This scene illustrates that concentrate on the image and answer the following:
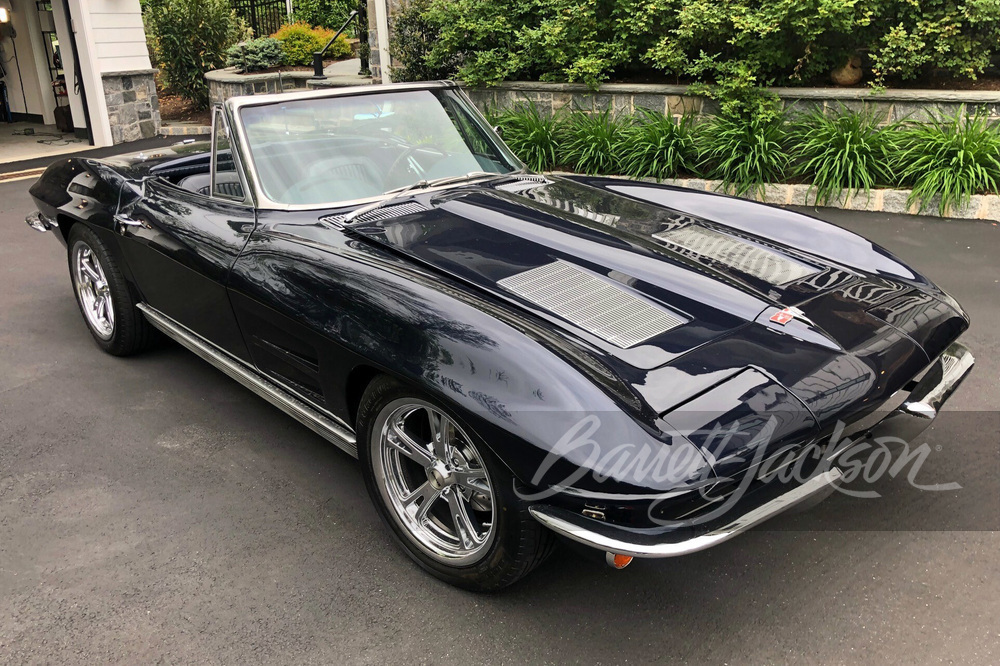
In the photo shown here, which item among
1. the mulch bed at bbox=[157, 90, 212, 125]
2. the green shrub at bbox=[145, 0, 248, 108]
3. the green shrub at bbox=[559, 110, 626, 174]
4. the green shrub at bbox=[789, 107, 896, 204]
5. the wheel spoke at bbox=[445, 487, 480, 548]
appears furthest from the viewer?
the green shrub at bbox=[145, 0, 248, 108]

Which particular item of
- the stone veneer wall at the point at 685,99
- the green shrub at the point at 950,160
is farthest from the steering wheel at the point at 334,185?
the stone veneer wall at the point at 685,99

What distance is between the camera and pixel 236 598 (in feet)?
8.40

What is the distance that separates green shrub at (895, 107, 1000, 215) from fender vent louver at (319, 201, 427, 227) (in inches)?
210

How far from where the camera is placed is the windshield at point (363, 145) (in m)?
3.40

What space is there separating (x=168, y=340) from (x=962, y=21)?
24.8 feet

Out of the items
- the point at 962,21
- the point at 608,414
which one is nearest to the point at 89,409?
the point at 608,414

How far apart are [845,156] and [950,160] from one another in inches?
35.1

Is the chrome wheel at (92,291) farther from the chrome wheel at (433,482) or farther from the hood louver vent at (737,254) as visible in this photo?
the hood louver vent at (737,254)

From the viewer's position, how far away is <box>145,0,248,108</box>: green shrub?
1360cm

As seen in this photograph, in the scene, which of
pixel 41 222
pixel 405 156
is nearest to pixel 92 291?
pixel 41 222

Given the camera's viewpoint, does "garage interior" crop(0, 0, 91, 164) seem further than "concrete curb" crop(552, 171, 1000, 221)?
Yes

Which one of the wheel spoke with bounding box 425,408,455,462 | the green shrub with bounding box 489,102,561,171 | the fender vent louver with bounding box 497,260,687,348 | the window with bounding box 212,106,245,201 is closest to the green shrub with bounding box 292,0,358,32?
the green shrub with bounding box 489,102,561,171

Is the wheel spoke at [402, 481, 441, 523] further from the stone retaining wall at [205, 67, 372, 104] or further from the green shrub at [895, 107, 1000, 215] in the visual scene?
the stone retaining wall at [205, 67, 372, 104]

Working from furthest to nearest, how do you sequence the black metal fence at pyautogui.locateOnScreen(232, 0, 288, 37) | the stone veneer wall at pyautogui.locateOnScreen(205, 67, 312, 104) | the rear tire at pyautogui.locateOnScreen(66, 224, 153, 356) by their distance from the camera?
the black metal fence at pyautogui.locateOnScreen(232, 0, 288, 37) < the stone veneer wall at pyautogui.locateOnScreen(205, 67, 312, 104) < the rear tire at pyautogui.locateOnScreen(66, 224, 153, 356)
